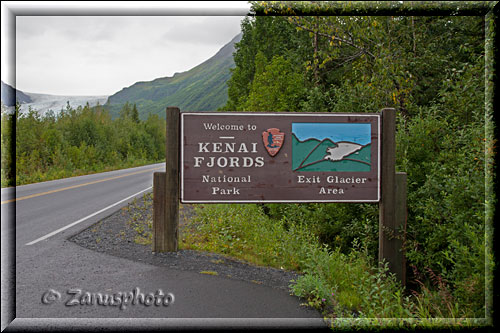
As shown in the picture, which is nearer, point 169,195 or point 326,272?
point 326,272

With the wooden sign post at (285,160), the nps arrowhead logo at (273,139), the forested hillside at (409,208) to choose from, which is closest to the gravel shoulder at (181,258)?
the forested hillside at (409,208)

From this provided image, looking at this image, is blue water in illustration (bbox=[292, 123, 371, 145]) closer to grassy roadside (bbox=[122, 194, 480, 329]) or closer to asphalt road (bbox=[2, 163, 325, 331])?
grassy roadside (bbox=[122, 194, 480, 329])

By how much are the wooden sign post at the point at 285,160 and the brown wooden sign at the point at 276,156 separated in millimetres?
13

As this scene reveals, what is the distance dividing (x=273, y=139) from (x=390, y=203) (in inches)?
71.1

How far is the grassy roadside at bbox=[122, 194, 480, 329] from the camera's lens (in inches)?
134

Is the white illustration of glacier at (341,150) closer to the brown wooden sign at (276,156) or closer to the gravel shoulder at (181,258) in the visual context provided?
the brown wooden sign at (276,156)

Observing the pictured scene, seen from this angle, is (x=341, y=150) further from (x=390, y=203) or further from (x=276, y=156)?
(x=390, y=203)

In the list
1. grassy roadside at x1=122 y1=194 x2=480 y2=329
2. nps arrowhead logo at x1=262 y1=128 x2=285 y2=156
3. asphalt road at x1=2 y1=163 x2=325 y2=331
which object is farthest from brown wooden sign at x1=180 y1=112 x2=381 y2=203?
asphalt road at x1=2 y1=163 x2=325 y2=331

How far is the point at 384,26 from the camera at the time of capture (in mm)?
7484

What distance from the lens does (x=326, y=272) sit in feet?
14.4

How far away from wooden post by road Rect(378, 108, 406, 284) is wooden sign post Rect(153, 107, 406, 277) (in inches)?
0.5

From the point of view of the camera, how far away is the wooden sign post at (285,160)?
4.67 m

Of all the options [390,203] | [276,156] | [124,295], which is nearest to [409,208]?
[390,203]

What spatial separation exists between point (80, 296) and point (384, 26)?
7.35m
